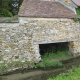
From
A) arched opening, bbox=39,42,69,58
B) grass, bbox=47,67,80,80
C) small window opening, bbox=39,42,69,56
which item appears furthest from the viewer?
small window opening, bbox=39,42,69,56

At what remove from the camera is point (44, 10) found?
11375 millimetres

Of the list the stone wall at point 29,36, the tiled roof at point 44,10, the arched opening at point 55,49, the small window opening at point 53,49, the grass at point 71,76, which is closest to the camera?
the grass at point 71,76

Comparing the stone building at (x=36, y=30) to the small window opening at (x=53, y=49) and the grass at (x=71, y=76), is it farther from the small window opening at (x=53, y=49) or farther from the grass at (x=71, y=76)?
the grass at (x=71, y=76)

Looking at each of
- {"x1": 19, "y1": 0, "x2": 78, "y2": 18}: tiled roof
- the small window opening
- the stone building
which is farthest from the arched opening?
{"x1": 19, "y1": 0, "x2": 78, "y2": 18}: tiled roof

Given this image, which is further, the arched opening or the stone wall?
the arched opening

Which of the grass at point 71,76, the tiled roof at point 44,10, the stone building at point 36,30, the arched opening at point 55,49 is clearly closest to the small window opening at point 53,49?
the arched opening at point 55,49

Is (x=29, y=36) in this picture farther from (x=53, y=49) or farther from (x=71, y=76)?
(x=71, y=76)

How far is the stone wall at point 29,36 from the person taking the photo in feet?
31.7

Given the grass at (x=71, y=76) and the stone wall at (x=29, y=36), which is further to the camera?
the stone wall at (x=29, y=36)

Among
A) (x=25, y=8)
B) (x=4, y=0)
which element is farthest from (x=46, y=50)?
(x=4, y=0)

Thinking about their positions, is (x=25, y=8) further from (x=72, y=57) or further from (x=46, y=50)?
(x=72, y=57)

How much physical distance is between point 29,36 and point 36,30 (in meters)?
0.58

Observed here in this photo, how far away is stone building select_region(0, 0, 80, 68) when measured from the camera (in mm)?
9711

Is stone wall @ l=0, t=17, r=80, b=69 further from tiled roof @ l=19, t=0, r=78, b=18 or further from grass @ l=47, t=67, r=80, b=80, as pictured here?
grass @ l=47, t=67, r=80, b=80
